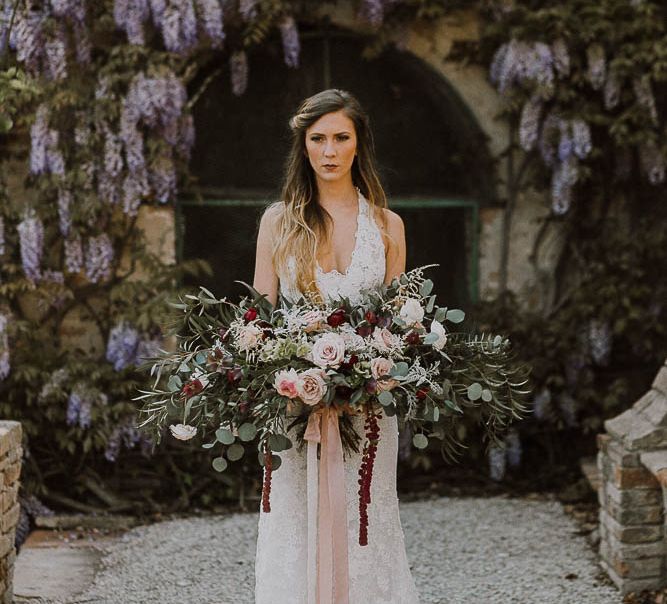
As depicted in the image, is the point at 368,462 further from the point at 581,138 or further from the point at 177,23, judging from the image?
the point at 581,138

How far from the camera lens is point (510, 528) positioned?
222 inches

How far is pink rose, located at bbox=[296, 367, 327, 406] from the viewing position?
2898mm

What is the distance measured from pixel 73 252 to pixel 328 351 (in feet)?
11.9

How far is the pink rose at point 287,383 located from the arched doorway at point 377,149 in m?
3.75

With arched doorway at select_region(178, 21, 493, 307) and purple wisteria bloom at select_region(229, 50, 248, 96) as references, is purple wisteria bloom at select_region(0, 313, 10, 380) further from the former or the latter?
purple wisteria bloom at select_region(229, 50, 248, 96)

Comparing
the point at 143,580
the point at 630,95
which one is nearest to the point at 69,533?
the point at 143,580

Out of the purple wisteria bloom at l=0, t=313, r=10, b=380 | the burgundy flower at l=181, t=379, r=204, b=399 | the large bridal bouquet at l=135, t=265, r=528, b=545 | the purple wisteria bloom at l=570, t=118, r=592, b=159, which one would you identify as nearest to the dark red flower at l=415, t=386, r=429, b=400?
the large bridal bouquet at l=135, t=265, r=528, b=545

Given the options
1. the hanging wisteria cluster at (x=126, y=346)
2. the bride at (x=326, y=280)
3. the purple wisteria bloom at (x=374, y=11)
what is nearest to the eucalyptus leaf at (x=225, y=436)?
the bride at (x=326, y=280)

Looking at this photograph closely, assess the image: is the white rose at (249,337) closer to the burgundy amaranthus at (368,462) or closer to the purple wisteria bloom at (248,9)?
the burgundy amaranthus at (368,462)

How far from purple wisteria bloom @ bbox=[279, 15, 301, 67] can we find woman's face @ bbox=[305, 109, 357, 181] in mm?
3259

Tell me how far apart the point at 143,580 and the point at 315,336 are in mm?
2286

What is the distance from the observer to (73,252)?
6234 mm

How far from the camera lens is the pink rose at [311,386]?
9.51 ft

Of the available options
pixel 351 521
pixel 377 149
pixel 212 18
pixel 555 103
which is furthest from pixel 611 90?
pixel 351 521
